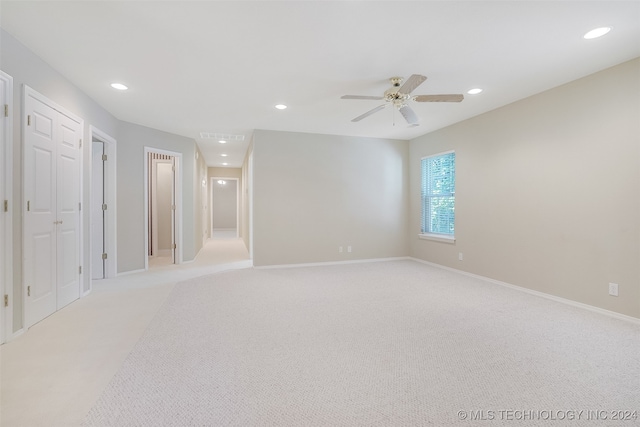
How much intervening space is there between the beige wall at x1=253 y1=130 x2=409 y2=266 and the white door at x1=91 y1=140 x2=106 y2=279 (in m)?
2.36

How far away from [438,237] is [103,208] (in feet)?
18.9

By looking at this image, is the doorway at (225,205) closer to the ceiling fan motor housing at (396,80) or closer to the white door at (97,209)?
the white door at (97,209)

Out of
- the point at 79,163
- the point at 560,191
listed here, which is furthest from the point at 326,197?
the point at 79,163

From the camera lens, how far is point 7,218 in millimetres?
2303

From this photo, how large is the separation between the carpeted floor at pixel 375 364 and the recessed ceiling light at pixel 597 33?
254cm

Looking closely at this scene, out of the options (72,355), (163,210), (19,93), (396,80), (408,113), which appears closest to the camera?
(72,355)

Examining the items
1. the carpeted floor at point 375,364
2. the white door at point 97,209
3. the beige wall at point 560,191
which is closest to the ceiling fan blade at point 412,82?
the beige wall at point 560,191

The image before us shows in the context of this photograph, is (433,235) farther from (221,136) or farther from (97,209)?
(97,209)

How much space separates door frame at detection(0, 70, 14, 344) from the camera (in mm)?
2242

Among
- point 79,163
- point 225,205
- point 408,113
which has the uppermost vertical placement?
point 408,113

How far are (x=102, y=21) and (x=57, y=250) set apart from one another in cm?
232

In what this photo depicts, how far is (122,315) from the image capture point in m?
2.93

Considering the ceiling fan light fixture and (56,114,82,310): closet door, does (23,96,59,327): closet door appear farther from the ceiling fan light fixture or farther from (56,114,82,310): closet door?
the ceiling fan light fixture

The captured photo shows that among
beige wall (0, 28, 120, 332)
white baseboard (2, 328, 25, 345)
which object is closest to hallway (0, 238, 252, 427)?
white baseboard (2, 328, 25, 345)
